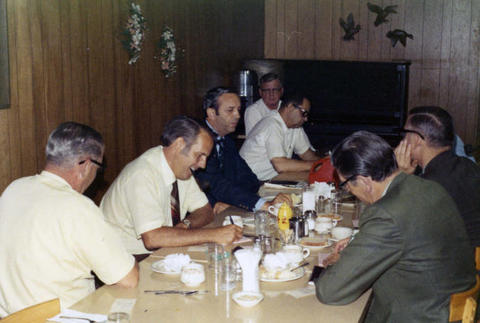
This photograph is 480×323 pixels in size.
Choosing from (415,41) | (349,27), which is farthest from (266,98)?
(415,41)

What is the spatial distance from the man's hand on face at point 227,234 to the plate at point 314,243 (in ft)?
1.14

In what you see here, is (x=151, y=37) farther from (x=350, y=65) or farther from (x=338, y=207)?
(x=350, y=65)

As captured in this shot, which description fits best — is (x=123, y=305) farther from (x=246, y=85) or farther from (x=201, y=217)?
(x=246, y=85)

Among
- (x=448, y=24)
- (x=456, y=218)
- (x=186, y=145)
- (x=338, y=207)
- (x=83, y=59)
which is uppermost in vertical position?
(x=448, y=24)

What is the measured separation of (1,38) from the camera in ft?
11.1

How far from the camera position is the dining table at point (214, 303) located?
80.4 inches

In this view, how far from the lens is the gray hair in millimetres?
2295

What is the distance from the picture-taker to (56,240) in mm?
2182

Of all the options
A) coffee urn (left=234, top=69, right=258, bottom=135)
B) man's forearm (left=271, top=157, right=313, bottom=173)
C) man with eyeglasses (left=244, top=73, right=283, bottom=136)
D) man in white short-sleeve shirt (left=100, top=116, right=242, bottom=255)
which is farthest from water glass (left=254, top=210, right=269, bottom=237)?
coffee urn (left=234, top=69, right=258, bottom=135)

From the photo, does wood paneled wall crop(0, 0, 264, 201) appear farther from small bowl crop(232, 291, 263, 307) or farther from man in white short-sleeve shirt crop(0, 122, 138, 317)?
small bowl crop(232, 291, 263, 307)

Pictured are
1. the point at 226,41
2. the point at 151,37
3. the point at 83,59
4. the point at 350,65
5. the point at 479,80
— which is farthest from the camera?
the point at 479,80

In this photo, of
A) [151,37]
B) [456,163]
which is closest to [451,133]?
[456,163]

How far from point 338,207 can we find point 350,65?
524 cm

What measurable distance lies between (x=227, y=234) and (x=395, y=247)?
1009mm
